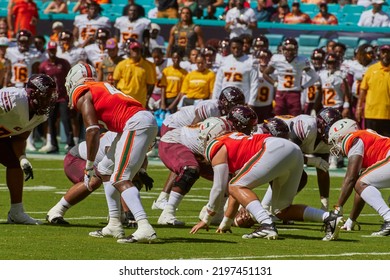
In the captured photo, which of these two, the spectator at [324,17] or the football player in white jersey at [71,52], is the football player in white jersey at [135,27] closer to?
the football player in white jersey at [71,52]

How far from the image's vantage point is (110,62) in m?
18.9

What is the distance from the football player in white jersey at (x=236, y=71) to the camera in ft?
58.8

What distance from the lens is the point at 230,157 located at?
9969 millimetres

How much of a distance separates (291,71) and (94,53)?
3.67m

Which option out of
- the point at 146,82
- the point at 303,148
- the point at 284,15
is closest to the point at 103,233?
the point at 303,148

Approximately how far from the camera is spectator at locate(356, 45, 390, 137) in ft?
55.4

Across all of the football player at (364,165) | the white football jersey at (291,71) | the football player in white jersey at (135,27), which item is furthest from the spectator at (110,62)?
the football player at (364,165)

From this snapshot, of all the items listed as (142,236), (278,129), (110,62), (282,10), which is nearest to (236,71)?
(110,62)

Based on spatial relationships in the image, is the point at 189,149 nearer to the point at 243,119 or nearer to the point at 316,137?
the point at 316,137

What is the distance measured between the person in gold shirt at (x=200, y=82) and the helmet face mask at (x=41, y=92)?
8489 mm

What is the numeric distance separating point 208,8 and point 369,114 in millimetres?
5973

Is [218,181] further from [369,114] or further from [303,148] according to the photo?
[369,114]

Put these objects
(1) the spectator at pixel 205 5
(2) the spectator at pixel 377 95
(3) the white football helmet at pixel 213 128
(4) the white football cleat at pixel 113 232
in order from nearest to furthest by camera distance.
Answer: (4) the white football cleat at pixel 113 232 < (3) the white football helmet at pixel 213 128 < (2) the spectator at pixel 377 95 < (1) the spectator at pixel 205 5

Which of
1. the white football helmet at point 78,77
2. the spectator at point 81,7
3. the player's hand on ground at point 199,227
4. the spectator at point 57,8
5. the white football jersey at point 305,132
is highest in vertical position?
the white football helmet at point 78,77
